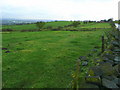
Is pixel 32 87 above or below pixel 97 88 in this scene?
below

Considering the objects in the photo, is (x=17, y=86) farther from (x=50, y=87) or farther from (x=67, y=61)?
(x=67, y=61)

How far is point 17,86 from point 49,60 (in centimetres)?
555

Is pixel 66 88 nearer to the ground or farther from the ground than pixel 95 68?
nearer to the ground

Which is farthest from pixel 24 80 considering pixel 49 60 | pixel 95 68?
pixel 95 68

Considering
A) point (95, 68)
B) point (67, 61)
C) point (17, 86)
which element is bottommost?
point (17, 86)

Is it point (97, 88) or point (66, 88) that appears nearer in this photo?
point (97, 88)

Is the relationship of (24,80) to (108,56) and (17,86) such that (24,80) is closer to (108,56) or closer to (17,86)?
(17,86)

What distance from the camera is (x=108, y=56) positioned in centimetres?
911

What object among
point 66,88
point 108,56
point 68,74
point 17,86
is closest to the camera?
point 66,88

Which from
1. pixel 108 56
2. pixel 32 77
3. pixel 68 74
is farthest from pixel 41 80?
pixel 108 56

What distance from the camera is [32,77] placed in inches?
381

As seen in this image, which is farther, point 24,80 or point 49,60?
point 49,60

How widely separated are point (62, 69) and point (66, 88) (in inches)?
126

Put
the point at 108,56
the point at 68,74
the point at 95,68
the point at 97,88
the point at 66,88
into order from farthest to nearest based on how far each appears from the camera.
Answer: the point at 68,74 → the point at 108,56 → the point at 66,88 → the point at 95,68 → the point at 97,88
